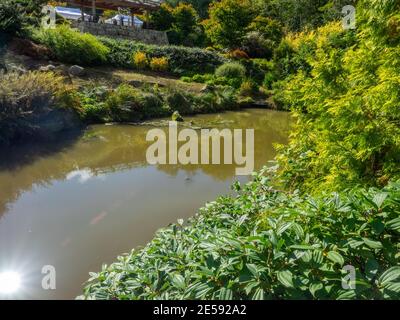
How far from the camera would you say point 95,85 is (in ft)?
47.4

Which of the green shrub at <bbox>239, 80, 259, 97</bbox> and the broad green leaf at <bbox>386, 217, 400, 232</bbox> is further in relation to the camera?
the green shrub at <bbox>239, 80, 259, 97</bbox>

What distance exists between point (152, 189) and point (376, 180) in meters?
4.55

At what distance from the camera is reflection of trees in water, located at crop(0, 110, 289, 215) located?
7.38m

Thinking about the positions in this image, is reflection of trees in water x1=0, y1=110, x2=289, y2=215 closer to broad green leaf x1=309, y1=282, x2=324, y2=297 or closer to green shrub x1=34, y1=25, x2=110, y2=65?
broad green leaf x1=309, y1=282, x2=324, y2=297

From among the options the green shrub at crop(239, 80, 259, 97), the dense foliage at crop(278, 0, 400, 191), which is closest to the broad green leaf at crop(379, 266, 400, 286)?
the dense foliage at crop(278, 0, 400, 191)

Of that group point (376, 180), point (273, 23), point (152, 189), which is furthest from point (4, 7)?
point (376, 180)

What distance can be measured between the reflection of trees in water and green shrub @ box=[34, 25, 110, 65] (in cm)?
634

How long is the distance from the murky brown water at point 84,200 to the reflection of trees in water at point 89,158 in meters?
0.02

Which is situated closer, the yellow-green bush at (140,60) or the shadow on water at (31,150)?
the shadow on water at (31,150)

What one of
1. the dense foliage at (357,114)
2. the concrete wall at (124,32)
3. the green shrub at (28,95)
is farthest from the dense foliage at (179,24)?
the dense foliage at (357,114)

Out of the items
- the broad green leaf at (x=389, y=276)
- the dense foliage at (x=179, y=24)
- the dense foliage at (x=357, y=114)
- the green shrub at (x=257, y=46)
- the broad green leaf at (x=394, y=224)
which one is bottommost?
the broad green leaf at (x=389, y=276)

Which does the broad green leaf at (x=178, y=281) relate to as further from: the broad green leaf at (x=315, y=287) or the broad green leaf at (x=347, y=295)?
the broad green leaf at (x=347, y=295)

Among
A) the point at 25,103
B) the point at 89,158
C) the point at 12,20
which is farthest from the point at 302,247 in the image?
the point at 12,20

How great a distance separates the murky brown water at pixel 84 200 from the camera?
4.52 meters
